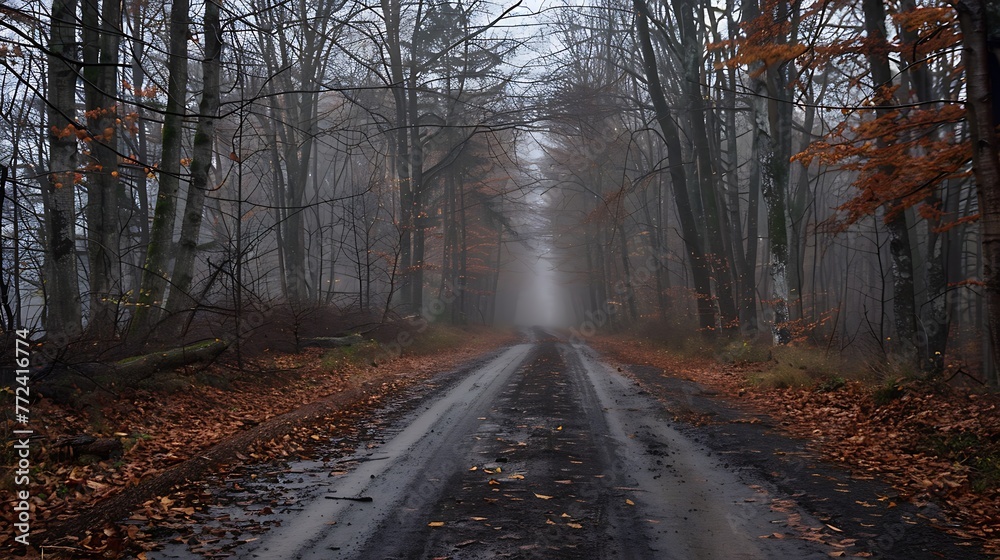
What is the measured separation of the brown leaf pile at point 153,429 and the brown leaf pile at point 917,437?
5690 millimetres

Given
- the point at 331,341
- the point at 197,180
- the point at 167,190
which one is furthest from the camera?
the point at 331,341

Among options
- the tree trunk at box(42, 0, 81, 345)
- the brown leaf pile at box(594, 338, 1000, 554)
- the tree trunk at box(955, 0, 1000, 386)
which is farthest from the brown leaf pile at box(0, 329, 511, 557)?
the tree trunk at box(955, 0, 1000, 386)

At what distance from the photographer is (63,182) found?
10039mm

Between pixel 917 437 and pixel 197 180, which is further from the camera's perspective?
pixel 197 180

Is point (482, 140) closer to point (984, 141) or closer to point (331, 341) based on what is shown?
point (331, 341)

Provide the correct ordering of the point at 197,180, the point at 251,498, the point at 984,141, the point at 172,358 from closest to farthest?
the point at 251,498 → the point at 984,141 → the point at 172,358 → the point at 197,180

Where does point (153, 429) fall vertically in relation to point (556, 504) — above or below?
above

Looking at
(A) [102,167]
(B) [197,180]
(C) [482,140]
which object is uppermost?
(C) [482,140]

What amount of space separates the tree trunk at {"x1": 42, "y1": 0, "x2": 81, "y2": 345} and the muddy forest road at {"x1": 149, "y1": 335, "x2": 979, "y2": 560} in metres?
6.22

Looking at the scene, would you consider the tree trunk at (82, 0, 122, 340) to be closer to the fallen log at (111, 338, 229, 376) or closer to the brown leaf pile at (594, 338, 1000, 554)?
the fallen log at (111, 338, 229, 376)

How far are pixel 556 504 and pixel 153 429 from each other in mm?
4805

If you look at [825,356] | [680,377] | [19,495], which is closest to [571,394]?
[680,377]

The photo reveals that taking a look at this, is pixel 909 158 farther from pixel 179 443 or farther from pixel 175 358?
pixel 175 358

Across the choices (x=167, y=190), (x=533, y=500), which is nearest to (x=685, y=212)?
(x=167, y=190)
